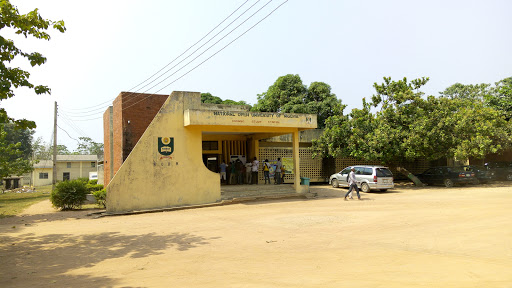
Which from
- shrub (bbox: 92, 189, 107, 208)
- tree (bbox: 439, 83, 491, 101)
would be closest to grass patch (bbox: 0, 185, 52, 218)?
shrub (bbox: 92, 189, 107, 208)

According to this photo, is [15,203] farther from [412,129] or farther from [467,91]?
[467,91]

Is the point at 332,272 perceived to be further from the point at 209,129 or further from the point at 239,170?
the point at 239,170

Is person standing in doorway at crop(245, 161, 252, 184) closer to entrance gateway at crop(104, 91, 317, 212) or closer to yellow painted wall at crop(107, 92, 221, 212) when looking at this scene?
entrance gateway at crop(104, 91, 317, 212)

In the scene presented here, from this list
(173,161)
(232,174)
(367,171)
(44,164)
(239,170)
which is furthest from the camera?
(44,164)

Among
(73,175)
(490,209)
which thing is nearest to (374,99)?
(490,209)

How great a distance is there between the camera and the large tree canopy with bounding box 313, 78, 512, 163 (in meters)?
20.4

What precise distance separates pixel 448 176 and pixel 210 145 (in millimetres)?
15317

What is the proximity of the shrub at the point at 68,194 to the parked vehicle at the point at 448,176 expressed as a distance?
20859 millimetres

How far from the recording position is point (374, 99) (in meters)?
22.8

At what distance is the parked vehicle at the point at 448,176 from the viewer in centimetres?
2138

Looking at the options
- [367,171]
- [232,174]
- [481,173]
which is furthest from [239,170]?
[481,173]

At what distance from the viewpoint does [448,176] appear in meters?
21.8

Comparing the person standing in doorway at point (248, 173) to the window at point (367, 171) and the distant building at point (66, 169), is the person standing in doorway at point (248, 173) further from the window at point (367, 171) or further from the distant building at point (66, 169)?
the distant building at point (66, 169)

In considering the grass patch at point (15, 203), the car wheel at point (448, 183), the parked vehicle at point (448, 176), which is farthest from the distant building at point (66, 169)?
the car wheel at point (448, 183)
